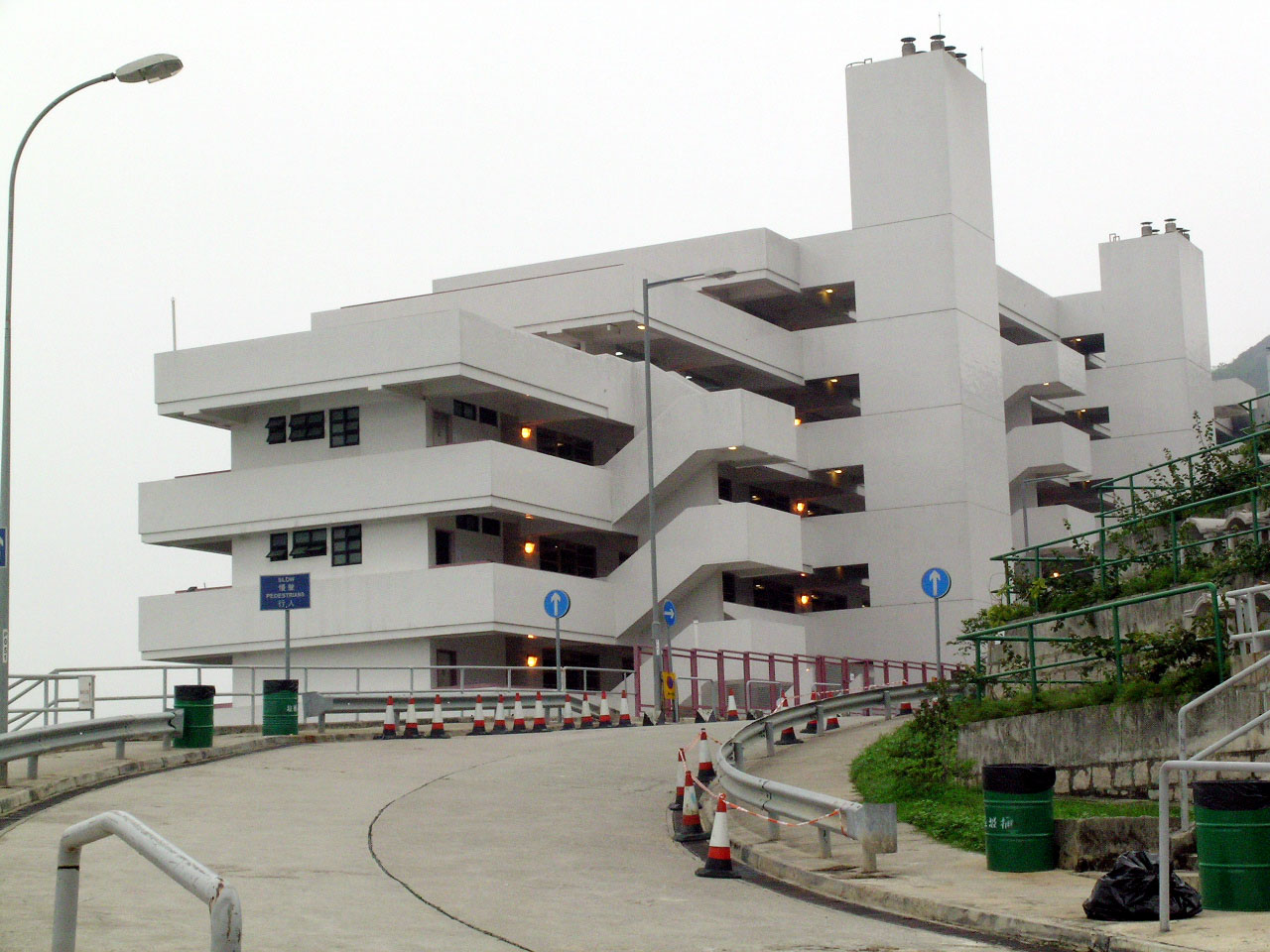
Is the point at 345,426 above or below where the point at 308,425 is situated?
below

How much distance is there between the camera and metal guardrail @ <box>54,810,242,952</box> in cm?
688

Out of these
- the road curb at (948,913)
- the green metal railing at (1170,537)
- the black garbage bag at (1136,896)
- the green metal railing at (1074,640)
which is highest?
the green metal railing at (1170,537)

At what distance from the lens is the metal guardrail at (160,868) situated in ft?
22.6

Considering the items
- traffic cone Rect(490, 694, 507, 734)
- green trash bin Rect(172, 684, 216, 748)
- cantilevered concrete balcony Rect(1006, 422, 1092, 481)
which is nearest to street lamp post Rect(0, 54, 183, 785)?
green trash bin Rect(172, 684, 216, 748)

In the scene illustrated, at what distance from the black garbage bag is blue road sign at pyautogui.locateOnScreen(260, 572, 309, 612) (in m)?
22.2

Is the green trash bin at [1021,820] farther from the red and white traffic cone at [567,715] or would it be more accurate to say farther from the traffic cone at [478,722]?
the red and white traffic cone at [567,715]

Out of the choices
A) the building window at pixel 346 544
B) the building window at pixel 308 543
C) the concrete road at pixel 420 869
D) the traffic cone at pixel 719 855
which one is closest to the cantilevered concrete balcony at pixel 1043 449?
the building window at pixel 346 544

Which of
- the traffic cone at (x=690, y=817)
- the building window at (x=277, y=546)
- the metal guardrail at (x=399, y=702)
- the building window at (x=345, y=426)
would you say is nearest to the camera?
the traffic cone at (x=690, y=817)

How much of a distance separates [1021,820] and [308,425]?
132 feet

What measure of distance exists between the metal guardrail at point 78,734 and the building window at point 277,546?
994 inches

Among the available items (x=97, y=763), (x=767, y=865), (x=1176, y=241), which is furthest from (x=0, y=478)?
(x=1176, y=241)

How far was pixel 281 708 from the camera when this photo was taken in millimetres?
31562

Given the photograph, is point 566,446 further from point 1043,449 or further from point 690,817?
point 690,817

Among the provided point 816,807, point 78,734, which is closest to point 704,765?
point 816,807
